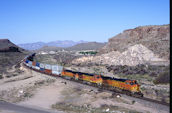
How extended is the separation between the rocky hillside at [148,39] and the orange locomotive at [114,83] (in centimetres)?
2303

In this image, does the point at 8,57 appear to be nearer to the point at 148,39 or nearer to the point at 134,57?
the point at 134,57

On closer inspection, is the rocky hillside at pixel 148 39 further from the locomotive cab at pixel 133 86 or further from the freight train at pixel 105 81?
the locomotive cab at pixel 133 86

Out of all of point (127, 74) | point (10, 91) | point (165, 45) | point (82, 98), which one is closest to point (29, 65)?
point (10, 91)

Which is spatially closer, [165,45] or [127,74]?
[127,74]

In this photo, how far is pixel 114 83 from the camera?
2777 cm

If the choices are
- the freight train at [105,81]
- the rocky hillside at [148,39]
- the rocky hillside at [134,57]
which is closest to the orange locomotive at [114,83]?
the freight train at [105,81]

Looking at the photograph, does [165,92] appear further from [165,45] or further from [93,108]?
[165,45]

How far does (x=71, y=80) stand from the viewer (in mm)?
37625

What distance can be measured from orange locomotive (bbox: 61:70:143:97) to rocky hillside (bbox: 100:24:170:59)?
75.6ft

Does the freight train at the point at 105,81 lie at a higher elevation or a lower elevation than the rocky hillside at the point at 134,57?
lower

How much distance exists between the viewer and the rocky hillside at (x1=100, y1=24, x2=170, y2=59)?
5184 cm

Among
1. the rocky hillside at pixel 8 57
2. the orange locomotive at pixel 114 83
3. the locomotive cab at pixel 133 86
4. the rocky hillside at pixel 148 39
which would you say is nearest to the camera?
the locomotive cab at pixel 133 86

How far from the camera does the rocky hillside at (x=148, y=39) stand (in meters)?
51.8

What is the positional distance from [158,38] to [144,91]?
37351mm
